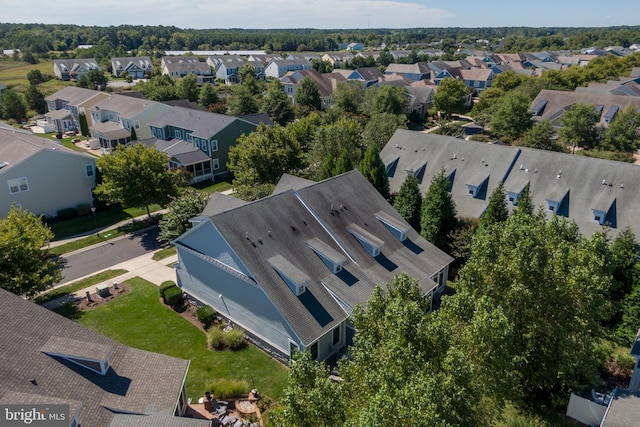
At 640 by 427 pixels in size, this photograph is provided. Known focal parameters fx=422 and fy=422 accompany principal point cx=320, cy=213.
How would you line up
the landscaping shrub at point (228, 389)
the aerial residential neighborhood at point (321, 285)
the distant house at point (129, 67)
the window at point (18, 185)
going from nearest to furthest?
the aerial residential neighborhood at point (321, 285), the landscaping shrub at point (228, 389), the window at point (18, 185), the distant house at point (129, 67)

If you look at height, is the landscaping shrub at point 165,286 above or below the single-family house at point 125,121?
below

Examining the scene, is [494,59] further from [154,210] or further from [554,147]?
[154,210]

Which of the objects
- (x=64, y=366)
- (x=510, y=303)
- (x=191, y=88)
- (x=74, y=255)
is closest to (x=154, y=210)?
(x=74, y=255)

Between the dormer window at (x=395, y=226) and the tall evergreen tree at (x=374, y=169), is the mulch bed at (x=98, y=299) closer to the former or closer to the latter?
the dormer window at (x=395, y=226)

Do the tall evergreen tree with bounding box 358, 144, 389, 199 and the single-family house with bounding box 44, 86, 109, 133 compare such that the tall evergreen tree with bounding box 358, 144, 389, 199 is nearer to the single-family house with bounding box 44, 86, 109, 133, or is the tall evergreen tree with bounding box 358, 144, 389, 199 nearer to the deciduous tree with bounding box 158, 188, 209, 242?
the deciduous tree with bounding box 158, 188, 209, 242

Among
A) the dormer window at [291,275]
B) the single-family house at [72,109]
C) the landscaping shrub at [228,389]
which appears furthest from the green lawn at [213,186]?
the single-family house at [72,109]

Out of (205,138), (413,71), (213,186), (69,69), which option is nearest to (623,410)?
(213,186)
